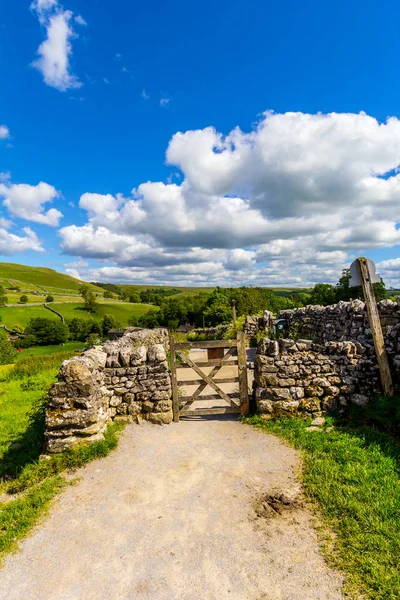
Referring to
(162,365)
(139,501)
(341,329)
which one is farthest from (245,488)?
(341,329)

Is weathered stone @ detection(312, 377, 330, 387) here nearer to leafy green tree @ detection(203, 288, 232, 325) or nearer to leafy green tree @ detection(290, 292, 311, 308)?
leafy green tree @ detection(203, 288, 232, 325)

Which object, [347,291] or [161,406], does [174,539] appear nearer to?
[161,406]

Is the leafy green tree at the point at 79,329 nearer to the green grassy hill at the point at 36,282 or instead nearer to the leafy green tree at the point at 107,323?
the leafy green tree at the point at 107,323

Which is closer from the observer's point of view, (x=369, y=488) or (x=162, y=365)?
(x=369, y=488)

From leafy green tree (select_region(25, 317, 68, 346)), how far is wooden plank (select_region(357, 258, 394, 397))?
7973cm

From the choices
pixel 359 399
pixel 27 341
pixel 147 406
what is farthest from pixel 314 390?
pixel 27 341

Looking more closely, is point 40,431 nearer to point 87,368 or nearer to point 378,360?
point 87,368

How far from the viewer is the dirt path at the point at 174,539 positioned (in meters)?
3.72

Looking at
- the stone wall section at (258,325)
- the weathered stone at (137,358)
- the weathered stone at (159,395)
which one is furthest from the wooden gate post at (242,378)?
the stone wall section at (258,325)

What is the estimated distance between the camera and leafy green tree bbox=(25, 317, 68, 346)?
76125mm

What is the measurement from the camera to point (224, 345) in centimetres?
895

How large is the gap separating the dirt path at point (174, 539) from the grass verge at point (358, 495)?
0.32m

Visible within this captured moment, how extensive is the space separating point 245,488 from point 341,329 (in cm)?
872

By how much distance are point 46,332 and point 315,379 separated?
80.6m
